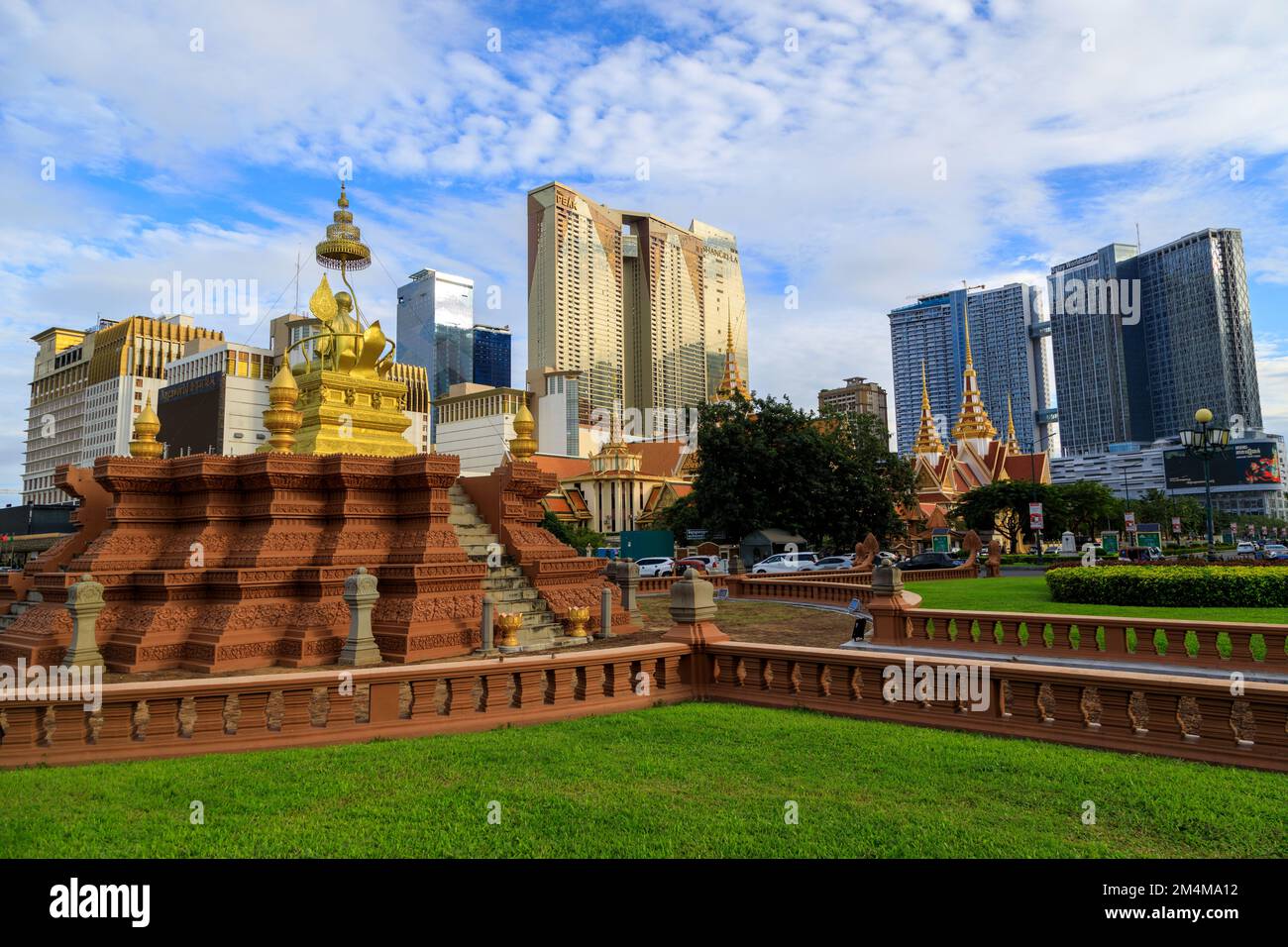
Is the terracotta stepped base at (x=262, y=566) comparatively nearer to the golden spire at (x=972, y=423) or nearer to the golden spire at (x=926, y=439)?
the golden spire at (x=926, y=439)

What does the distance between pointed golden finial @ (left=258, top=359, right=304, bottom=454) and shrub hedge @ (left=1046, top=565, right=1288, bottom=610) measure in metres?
16.6

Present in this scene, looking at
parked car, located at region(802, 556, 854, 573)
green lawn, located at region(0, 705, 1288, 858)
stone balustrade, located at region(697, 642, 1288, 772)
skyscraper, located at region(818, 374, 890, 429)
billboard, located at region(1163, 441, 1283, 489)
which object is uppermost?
skyscraper, located at region(818, 374, 890, 429)

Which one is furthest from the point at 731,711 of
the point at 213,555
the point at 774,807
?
the point at 213,555

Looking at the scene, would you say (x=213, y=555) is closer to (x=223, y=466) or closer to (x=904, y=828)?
(x=223, y=466)

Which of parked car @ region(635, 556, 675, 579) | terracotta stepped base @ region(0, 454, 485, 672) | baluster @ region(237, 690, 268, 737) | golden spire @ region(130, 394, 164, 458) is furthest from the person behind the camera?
parked car @ region(635, 556, 675, 579)

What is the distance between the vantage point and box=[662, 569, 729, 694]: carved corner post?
9.20 meters

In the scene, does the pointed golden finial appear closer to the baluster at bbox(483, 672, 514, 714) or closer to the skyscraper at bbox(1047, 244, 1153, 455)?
the baluster at bbox(483, 672, 514, 714)

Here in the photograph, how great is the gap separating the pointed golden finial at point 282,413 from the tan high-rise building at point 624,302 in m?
104

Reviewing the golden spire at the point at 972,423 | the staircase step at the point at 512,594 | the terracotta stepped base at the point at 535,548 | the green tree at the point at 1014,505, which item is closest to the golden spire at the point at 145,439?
the terracotta stepped base at the point at 535,548

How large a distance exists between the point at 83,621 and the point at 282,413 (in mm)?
5132

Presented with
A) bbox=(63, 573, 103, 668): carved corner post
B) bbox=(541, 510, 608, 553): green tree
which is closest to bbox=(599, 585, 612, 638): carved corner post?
bbox=(63, 573, 103, 668): carved corner post

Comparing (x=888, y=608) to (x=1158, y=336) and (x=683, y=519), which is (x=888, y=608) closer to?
(x=683, y=519)

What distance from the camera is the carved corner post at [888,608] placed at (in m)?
13.5

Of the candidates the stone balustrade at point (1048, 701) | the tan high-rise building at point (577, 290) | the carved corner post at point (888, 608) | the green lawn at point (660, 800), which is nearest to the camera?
the green lawn at point (660, 800)
